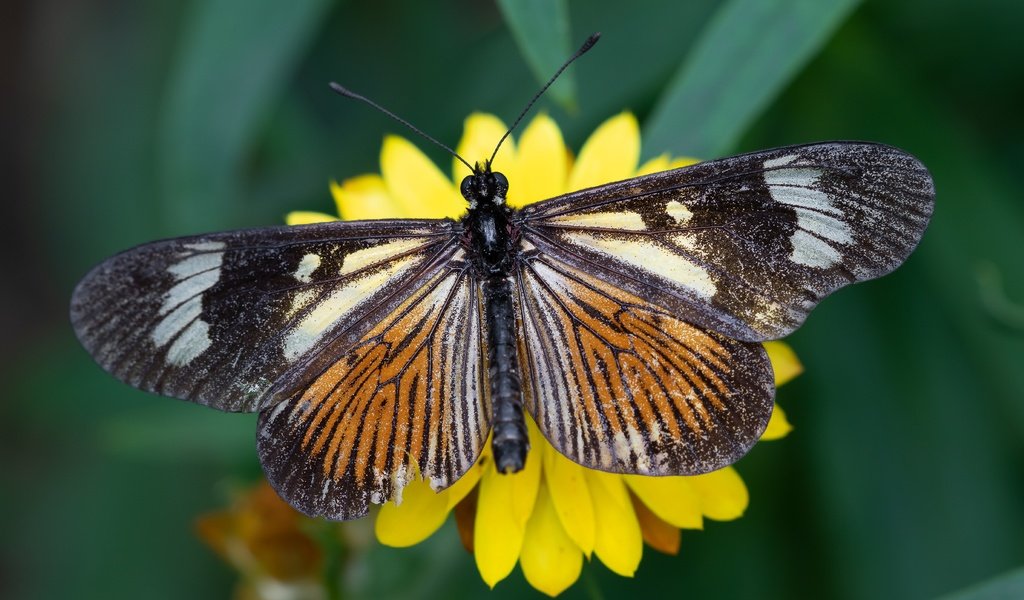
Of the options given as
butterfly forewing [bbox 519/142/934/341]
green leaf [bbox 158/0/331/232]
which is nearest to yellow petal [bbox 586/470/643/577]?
butterfly forewing [bbox 519/142/934/341]

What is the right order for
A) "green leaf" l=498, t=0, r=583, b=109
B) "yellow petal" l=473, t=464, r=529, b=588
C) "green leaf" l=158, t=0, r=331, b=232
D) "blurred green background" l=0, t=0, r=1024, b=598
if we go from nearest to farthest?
"yellow petal" l=473, t=464, r=529, b=588 → "green leaf" l=498, t=0, r=583, b=109 → "blurred green background" l=0, t=0, r=1024, b=598 → "green leaf" l=158, t=0, r=331, b=232

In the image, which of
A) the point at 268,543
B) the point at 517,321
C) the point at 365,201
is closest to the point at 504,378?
the point at 517,321

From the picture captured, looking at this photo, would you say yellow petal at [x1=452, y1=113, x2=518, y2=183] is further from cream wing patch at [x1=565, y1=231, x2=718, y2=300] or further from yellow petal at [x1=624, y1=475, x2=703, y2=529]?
yellow petal at [x1=624, y1=475, x2=703, y2=529]

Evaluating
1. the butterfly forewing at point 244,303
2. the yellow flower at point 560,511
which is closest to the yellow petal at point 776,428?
the yellow flower at point 560,511

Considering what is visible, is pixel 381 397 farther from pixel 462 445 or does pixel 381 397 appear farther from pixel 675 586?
pixel 675 586

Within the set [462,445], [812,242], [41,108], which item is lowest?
[462,445]

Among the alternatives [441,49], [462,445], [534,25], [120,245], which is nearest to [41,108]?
[120,245]
